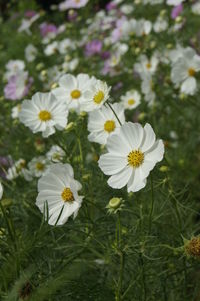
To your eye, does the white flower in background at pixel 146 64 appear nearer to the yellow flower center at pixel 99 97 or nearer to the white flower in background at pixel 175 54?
the white flower in background at pixel 175 54

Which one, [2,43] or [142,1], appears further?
[2,43]

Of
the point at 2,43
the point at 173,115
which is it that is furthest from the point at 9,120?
the point at 2,43

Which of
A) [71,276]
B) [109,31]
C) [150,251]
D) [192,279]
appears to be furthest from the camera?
[109,31]

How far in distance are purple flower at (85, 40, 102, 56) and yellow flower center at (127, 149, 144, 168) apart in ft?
6.67

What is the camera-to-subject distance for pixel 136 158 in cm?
114

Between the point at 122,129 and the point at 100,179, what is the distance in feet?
0.87

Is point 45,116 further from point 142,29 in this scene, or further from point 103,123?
point 142,29

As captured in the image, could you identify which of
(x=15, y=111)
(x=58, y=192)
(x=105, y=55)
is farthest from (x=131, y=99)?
(x=58, y=192)

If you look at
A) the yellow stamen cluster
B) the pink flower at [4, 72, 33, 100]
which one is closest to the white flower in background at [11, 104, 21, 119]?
the pink flower at [4, 72, 33, 100]

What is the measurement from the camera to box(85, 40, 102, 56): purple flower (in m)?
3.10

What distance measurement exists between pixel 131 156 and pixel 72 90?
0.56 meters

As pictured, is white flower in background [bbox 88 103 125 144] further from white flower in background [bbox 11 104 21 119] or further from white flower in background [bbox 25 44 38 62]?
white flower in background [bbox 25 44 38 62]

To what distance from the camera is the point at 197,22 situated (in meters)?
3.26

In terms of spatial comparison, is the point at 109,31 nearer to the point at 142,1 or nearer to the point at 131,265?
the point at 142,1
